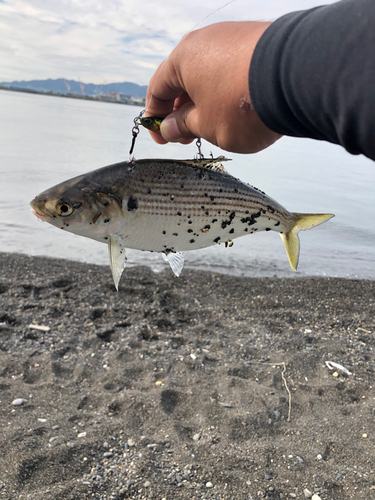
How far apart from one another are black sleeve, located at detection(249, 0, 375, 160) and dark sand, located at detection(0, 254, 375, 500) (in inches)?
162

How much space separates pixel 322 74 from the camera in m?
1.33

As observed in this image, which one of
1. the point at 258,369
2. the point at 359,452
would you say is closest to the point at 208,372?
the point at 258,369

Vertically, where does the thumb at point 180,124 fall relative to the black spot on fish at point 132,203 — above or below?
above

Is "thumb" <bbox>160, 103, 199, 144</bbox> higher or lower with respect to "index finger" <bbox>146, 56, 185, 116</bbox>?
lower

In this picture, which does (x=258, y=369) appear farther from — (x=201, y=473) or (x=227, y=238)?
(x=227, y=238)

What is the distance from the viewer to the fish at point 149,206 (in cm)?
196

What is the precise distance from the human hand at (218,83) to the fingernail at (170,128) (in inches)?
1.9

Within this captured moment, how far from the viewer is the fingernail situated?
2.18 meters

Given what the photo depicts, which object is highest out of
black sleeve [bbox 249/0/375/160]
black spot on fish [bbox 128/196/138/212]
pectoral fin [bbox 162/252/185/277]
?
black sleeve [bbox 249/0/375/160]

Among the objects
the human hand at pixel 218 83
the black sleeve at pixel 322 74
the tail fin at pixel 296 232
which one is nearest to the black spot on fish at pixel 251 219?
the tail fin at pixel 296 232

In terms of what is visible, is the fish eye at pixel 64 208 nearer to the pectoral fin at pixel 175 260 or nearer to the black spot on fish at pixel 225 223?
the pectoral fin at pixel 175 260

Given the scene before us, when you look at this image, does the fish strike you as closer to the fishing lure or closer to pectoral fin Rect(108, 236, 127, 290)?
pectoral fin Rect(108, 236, 127, 290)

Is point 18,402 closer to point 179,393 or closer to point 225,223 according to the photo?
point 179,393

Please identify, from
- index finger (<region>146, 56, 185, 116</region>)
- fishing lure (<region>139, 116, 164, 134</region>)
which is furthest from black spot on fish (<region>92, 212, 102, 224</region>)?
index finger (<region>146, 56, 185, 116</region>)
